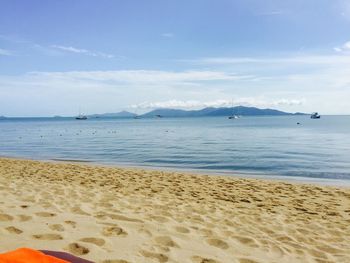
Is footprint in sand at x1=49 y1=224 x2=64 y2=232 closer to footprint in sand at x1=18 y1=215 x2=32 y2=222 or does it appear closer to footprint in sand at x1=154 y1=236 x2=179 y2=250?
footprint in sand at x1=18 y1=215 x2=32 y2=222

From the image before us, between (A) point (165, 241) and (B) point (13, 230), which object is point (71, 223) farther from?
(A) point (165, 241)

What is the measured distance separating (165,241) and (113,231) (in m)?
0.90

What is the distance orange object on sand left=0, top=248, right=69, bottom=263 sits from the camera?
2489 millimetres

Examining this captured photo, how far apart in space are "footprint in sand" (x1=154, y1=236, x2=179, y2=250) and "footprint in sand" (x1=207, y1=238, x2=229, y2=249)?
62cm

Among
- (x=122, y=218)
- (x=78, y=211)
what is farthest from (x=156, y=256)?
(x=78, y=211)

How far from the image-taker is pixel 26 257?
2600 millimetres

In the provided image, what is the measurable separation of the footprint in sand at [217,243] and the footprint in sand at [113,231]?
1.37m

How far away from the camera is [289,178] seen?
665 inches

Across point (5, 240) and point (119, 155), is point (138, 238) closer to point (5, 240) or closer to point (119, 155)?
point (5, 240)

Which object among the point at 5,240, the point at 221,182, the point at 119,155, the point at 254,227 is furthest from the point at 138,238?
the point at 119,155

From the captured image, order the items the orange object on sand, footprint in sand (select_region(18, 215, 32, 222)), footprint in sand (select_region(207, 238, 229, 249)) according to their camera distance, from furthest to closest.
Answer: footprint in sand (select_region(18, 215, 32, 222))
footprint in sand (select_region(207, 238, 229, 249))
the orange object on sand

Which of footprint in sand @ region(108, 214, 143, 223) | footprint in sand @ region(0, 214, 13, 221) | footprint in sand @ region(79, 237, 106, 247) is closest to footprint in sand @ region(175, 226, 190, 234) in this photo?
footprint in sand @ region(108, 214, 143, 223)

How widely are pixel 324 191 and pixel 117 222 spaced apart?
8.68 m

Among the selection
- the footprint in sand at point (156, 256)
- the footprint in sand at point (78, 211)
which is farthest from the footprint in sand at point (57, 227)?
the footprint in sand at point (156, 256)
